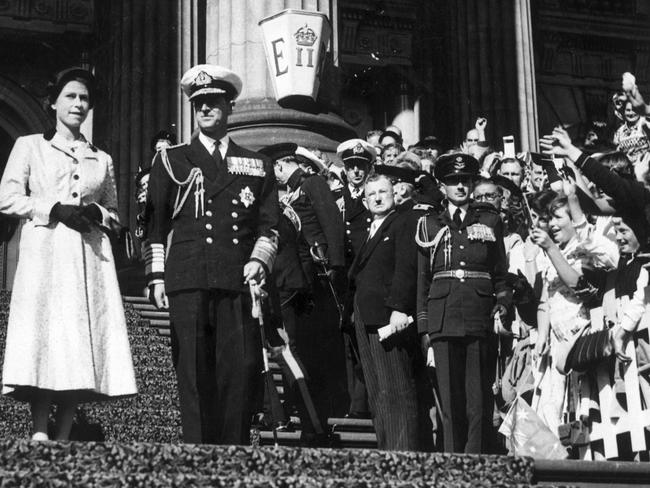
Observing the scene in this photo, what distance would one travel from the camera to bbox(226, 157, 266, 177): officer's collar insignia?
7.49 m

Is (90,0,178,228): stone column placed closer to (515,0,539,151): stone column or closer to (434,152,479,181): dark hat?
(515,0,539,151): stone column

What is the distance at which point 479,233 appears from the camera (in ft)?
30.1

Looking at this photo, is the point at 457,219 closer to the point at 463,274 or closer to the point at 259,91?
the point at 463,274

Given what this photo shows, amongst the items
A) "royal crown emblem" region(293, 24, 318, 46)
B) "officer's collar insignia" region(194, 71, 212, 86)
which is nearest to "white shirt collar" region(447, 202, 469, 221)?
"officer's collar insignia" region(194, 71, 212, 86)

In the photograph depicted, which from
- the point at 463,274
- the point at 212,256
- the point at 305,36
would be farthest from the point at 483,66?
the point at 212,256

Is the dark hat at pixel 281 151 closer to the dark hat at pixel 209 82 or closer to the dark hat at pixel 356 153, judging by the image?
the dark hat at pixel 356 153

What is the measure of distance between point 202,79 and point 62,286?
1341 millimetres

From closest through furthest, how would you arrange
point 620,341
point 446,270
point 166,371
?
point 620,341, point 446,270, point 166,371

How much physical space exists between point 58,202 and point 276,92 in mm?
5810

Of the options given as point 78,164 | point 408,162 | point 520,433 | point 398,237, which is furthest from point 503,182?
point 78,164

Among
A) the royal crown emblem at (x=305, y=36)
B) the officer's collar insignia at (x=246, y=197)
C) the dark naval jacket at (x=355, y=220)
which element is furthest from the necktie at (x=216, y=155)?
the royal crown emblem at (x=305, y=36)

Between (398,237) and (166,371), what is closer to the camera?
(398,237)

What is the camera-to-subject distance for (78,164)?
7.74m

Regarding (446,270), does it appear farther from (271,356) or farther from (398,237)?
(271,356)
